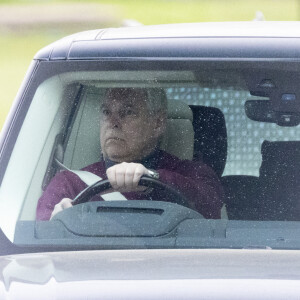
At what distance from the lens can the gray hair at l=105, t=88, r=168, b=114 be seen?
147 inches

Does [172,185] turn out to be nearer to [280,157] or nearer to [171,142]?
[171,142]

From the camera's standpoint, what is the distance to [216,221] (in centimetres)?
346

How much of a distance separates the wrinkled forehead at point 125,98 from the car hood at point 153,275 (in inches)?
29.5

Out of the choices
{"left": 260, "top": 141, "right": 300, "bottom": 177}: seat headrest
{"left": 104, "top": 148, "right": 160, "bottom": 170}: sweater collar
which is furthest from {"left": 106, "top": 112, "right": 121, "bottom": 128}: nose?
{"left": 260, "top": 141, "right": 300, "bottom": 177}: seat headrest

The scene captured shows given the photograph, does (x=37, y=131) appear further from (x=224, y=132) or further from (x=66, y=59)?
(x=224, y=132)

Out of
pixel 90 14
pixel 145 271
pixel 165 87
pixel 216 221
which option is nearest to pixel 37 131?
pixel 165 87

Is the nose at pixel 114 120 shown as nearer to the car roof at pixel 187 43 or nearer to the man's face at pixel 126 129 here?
the man's face at pixel 126 129

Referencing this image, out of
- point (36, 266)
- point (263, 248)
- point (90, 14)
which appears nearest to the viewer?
point (36, 266)

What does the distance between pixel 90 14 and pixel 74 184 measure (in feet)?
85.0

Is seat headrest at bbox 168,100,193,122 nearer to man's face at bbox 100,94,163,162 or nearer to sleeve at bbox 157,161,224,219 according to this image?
man's face at bbox 100,94,163,162

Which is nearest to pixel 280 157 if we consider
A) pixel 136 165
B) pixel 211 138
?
pixel 211 138

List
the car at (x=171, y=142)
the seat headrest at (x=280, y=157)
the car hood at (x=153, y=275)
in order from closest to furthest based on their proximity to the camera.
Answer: the car hood at (x=153, y=275) → the car at (x=171, y=142) → the seat headrest at (x=280, y=157)

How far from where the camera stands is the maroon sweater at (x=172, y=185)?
3.66 metres

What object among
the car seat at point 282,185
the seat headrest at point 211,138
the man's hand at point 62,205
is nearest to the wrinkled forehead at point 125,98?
the seat headrest at point 211,138
